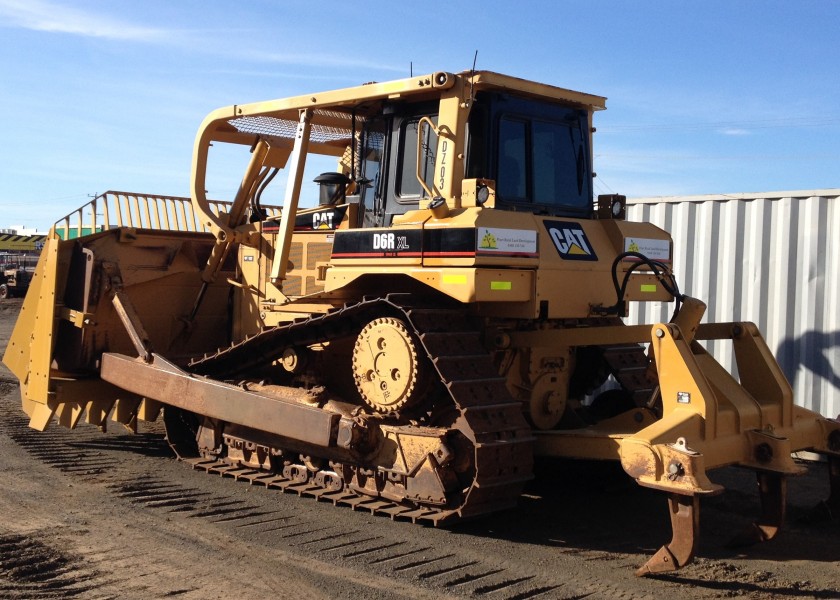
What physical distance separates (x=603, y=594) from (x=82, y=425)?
703 centimetres

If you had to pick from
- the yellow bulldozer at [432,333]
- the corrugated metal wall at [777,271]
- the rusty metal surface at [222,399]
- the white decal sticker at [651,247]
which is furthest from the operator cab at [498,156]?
the corrugated metal wall at [777,271]

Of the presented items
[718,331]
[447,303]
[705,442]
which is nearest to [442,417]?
[447,303]

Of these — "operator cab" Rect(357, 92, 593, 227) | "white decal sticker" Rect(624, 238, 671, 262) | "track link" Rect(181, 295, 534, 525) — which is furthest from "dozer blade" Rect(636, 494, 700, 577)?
"operator cab" Rect(357, 92, 593, 227)

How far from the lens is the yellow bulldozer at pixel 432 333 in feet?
19.4

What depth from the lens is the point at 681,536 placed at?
206 inches

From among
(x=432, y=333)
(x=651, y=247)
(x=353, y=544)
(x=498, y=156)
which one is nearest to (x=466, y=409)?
(x=432, y=333)

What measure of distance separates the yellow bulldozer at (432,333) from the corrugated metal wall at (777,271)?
2470mm

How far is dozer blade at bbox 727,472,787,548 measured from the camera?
18.9 ft

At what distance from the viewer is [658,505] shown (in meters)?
7.21

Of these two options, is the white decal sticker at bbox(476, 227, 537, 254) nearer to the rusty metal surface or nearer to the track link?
the track link

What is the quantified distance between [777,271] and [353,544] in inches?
232

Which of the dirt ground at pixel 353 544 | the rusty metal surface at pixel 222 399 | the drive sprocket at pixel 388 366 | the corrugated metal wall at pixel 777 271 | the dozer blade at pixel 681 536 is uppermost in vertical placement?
the corrugated metal wall at pixel 777 271

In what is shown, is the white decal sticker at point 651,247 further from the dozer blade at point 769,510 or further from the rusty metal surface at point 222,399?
the rusty metal surface at point 222,399

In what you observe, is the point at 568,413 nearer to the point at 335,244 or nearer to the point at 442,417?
the point at 442,417
